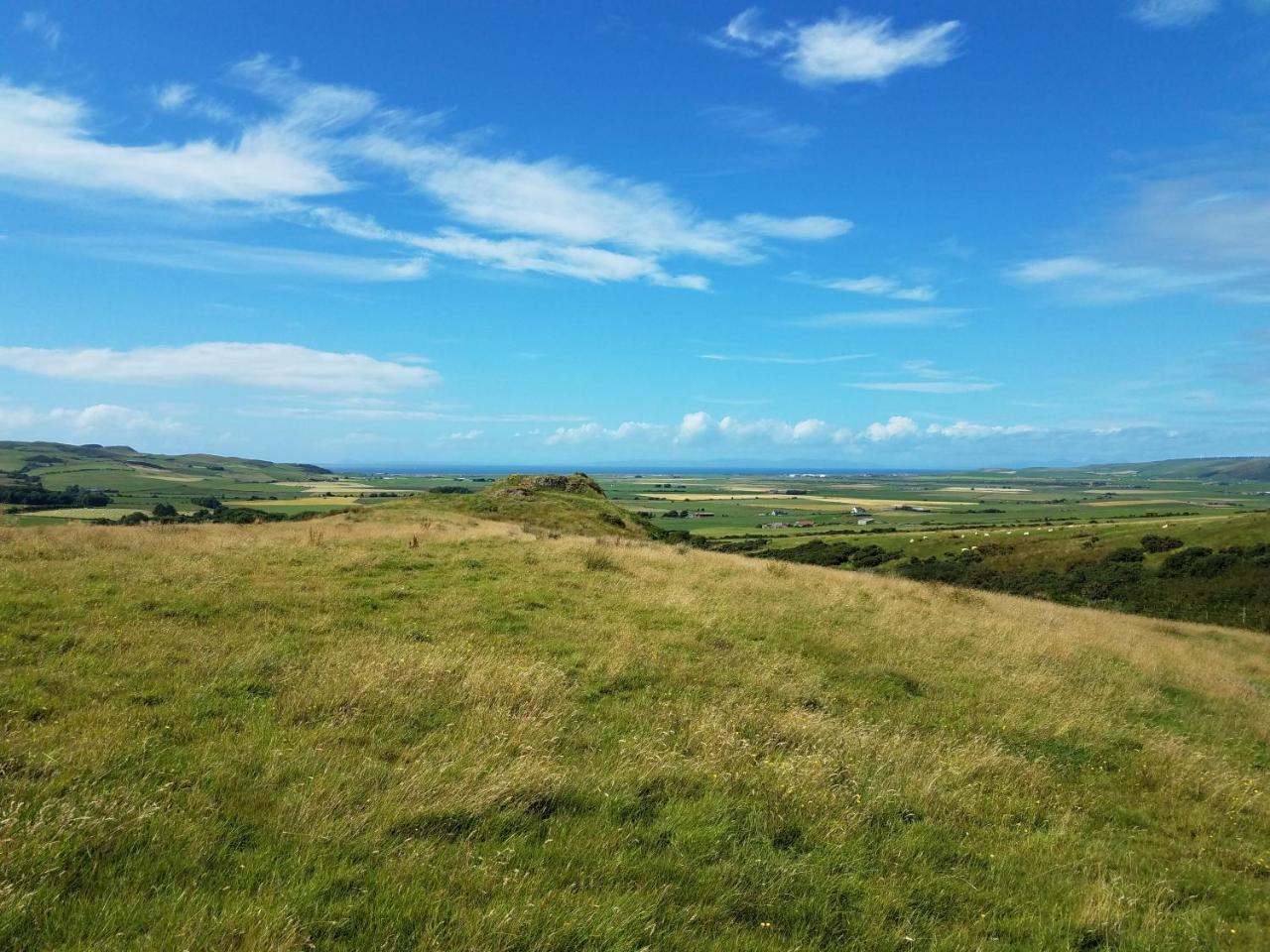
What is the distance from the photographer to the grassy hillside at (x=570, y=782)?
4.91 meters

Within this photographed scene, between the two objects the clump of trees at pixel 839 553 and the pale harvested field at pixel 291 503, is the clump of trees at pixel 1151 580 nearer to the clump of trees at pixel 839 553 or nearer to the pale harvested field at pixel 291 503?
the clump of trees at pixel 839 553

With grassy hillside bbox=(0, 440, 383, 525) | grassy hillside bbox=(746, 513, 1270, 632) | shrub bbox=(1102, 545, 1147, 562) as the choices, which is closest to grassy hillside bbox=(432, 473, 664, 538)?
grassy hillside bbox=(0, 440, 383, 525)

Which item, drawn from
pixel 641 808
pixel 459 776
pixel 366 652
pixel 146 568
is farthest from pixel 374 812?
pixel 146 568

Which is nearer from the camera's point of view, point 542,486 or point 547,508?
point 547,508

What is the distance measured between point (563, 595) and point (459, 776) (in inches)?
415

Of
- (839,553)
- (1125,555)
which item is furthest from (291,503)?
(1125,555)

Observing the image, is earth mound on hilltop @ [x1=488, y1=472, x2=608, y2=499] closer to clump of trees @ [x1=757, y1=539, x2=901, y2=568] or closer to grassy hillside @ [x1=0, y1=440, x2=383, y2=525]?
grassy hillside @ [x1=0, y1=440, x2=383, y2=525]

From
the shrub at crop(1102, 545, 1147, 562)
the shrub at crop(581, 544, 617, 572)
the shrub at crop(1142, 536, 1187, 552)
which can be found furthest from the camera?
the shrub at crop(1142, 536, 1187, 552)

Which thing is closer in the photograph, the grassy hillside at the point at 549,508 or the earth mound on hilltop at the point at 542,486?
the grassy hillside at the point at 549,508

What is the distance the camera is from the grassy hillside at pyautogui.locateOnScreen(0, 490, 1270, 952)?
4914 millimetres

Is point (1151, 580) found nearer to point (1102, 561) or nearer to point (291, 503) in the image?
point (1102, 561)

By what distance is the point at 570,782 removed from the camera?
22.7 ft

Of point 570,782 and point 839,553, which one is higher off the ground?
point 570,782

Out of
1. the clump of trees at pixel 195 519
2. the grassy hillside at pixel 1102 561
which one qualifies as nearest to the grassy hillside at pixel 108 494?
the clump of trees at pixel 195 519
